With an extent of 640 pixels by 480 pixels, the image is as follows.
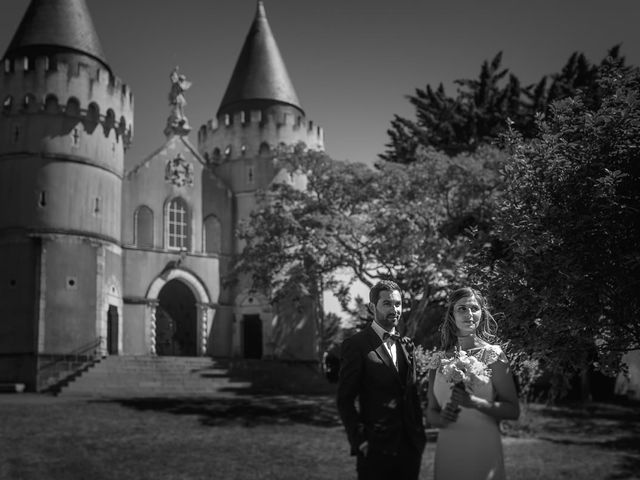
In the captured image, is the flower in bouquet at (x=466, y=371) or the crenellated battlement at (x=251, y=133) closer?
the flower in bouquet at (x=466, y=371)

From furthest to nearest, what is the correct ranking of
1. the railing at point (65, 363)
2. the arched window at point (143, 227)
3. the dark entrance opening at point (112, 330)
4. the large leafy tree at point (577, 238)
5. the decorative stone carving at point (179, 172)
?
the decorative stone carving at point (179, 172), the arched window at point (143, 227), the dark entrance opening at point (112, 330), the railing at point (65, 363), the large leafy tree at point (577, 238)

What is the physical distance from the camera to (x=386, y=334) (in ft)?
20.6

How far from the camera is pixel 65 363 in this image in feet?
98.9

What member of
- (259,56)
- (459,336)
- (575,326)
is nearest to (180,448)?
(575,326)

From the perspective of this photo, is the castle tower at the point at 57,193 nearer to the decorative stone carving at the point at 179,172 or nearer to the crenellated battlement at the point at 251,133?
the decorative stone carving at the point at 179,172

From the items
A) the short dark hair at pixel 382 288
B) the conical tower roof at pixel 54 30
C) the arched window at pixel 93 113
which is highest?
the conical tower roof at pixel 54 30

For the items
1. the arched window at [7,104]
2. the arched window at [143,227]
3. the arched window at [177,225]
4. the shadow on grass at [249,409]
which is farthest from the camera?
the arched window at [177,225]

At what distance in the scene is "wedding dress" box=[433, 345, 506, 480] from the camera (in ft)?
18.1

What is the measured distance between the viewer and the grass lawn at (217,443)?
15953mm

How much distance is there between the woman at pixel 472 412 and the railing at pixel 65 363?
25.5 metres

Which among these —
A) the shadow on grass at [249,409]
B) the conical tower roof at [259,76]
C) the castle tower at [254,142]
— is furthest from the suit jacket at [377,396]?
the conical tower roof at [259,76]

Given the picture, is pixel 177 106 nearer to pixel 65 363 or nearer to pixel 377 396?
pixel 65 363

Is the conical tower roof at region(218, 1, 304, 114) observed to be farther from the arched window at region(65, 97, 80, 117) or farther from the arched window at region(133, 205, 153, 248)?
the arched window at region(65, 97, 80, 117)

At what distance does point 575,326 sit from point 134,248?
28842mm
